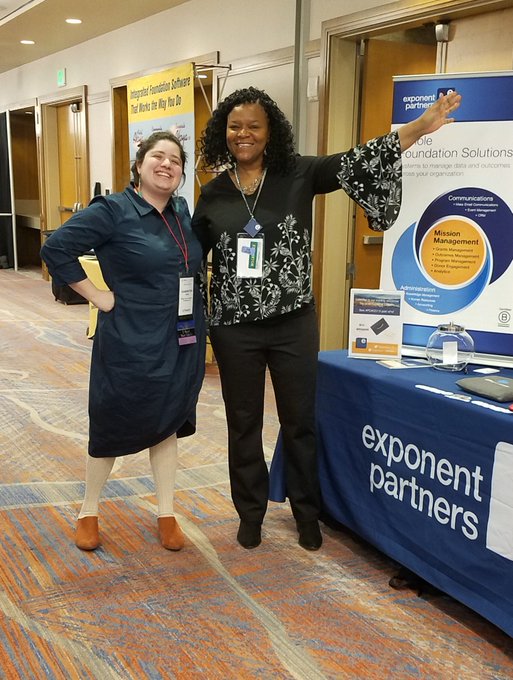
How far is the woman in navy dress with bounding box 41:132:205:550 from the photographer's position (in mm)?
2240

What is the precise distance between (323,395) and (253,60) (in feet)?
11.3

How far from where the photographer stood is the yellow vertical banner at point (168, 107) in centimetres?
518

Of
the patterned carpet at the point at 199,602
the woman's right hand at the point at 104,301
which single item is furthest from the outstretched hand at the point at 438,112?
the patterned carpet at the point at 199,602

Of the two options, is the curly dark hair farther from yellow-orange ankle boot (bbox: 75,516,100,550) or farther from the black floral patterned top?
yellow-orange ankle boot (bbox: 75,516,100,550)

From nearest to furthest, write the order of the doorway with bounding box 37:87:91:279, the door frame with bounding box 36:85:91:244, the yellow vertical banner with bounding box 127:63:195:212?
the yellow vertical banner with bounding box 127:63:195:212
the doorway with bounding box 37:87:91:279
the door frame with bounding box 36:85:91:244

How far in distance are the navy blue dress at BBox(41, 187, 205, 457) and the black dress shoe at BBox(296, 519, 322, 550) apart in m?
0.61

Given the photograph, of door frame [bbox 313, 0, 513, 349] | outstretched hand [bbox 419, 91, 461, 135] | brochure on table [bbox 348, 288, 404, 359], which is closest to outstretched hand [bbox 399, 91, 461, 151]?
outstretched hand [bbox 419, 91, 461, 135]

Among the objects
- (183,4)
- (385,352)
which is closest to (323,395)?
(385,352)

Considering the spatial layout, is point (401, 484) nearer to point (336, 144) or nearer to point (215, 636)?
point (215, 636)

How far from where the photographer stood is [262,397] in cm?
242

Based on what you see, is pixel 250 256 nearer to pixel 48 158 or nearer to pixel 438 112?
pixel 438 112

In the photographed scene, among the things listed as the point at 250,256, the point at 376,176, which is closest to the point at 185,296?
the point at 250,256

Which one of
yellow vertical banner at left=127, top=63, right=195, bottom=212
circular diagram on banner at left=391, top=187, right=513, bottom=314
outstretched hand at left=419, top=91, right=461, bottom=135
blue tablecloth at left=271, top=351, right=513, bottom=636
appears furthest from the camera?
yellow vertical banner at left=127, top=63, right=195, bottom=212

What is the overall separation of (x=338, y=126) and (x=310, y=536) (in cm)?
288
